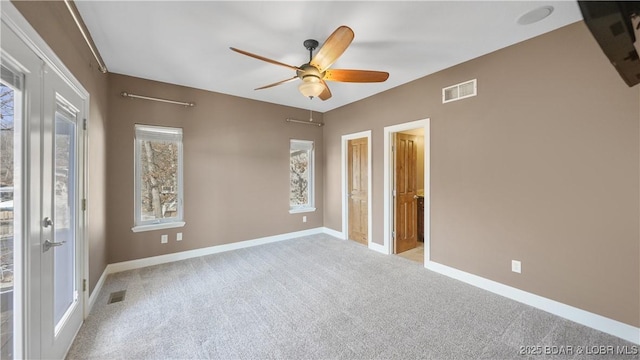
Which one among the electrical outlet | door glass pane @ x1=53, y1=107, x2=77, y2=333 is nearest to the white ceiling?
door glass pane @ x1=53, y1=107, x2=77, y2=333

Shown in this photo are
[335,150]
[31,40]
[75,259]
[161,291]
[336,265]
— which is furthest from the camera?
[335,150]

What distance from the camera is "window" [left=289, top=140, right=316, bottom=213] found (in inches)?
197

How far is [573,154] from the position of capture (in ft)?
7.24

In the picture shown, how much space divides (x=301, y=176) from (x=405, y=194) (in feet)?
7.06

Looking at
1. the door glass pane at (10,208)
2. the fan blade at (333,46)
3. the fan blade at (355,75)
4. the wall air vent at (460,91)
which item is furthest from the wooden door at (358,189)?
the door glass pane at (10,208)

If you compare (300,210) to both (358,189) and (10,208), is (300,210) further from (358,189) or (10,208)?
(10,208)

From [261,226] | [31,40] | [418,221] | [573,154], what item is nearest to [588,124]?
[573,154]

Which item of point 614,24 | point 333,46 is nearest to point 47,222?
point 333,46

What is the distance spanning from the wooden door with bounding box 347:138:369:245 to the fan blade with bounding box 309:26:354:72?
246 centimetres

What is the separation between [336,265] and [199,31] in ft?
10.7

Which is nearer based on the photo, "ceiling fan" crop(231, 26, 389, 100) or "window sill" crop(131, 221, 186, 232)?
"ceiling fan" crop(231, 26, 389, 100)

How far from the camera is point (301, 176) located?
518 centimetres

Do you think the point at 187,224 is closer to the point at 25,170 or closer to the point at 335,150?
the point at 25,170

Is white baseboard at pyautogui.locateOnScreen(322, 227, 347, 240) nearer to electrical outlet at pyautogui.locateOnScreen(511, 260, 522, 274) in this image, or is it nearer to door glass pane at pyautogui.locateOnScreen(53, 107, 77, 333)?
electrical outlet at pyautogui.locateOnScreen(511, 260, 522, 274)
